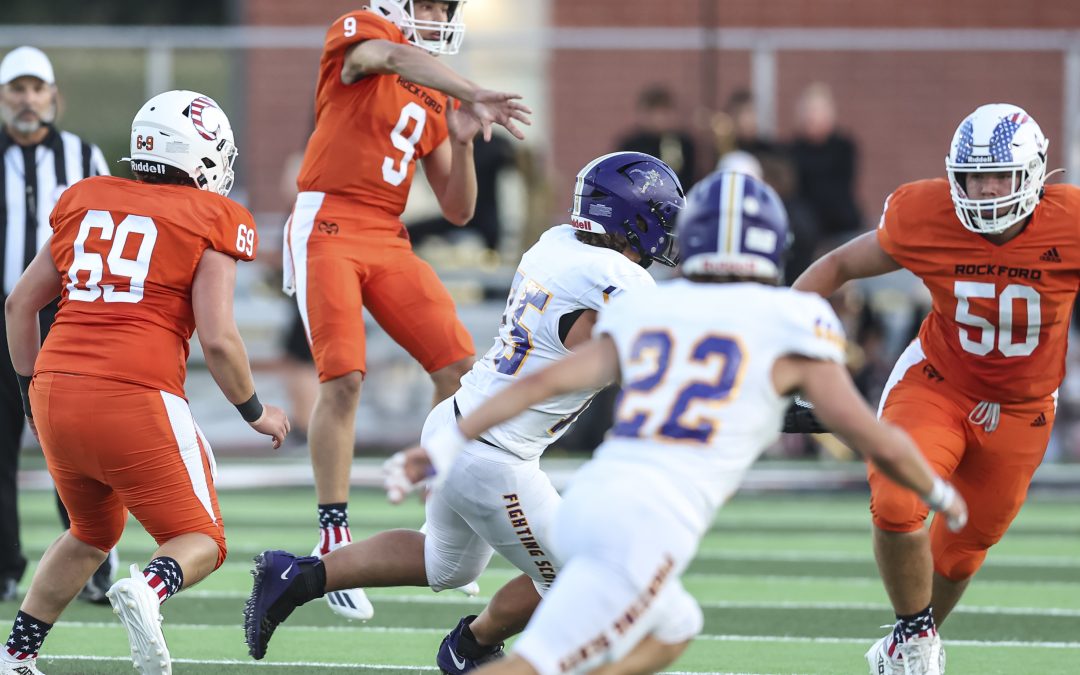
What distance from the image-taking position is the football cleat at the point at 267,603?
539 centimetres

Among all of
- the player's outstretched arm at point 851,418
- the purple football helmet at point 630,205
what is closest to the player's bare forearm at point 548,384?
the player's outstretched arm at point 851,418

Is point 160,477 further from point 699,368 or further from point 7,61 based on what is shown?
point 7,61

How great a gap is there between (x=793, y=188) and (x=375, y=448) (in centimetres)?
387

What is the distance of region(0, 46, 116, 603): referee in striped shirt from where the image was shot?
7090 mm

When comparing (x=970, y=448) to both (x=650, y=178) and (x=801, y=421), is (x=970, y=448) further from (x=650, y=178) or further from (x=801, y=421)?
(x=650, y=178)

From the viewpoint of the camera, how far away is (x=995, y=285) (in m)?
5.40

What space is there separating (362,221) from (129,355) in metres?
1.67

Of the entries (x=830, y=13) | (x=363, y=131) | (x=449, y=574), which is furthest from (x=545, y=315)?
(x=830, y=13)

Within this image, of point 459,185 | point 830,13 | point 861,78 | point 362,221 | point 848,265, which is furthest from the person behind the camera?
point 830,13

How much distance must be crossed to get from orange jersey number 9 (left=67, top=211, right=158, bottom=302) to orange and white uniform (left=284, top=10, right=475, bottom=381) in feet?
4.45

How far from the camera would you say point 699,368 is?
3.91 meters

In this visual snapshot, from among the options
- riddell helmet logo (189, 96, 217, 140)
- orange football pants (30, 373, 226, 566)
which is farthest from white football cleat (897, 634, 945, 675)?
riddell helmet logo (189, 96, 217, 140)

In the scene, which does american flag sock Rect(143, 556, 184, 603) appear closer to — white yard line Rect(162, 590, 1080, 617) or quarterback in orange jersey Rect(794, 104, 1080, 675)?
quarterback in orange jersey Rect(794, 104, 1080, 675)

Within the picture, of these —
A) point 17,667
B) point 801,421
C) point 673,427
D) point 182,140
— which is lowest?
point 17,667
